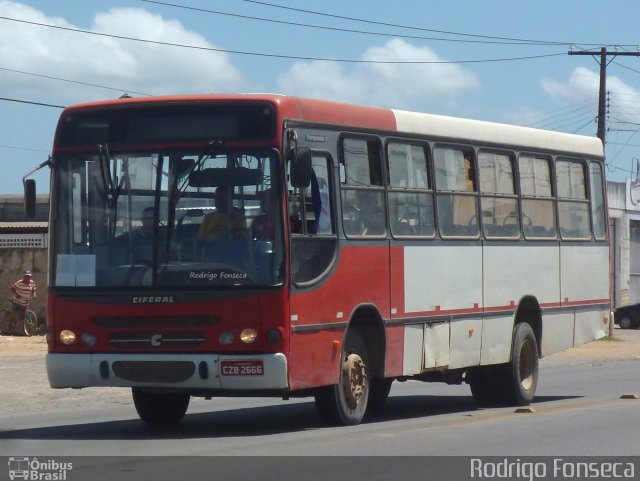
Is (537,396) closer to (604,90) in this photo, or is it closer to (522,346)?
(522,346)

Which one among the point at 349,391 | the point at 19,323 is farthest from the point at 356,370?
the point at 19,323

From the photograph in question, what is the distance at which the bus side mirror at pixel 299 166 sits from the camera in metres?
12.2

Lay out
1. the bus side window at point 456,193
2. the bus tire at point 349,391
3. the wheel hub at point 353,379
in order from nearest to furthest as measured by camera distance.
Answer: the bus tire at point 349,391, the wheel hub at point 353,379, the bus side window at point 456,193

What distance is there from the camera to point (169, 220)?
40.8ft

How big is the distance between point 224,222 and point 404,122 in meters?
3.09

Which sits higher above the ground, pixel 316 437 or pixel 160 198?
pixel 160 198

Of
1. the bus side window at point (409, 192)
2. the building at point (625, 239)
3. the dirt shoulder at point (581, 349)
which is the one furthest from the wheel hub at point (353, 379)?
the building at point (625, 239)

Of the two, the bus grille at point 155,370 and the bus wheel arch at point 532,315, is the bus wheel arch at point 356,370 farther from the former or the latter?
the bus wheel arch at point 532,315

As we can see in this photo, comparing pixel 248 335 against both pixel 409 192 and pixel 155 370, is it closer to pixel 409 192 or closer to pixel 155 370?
pixel 155 370

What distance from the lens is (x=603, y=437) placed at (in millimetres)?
12719

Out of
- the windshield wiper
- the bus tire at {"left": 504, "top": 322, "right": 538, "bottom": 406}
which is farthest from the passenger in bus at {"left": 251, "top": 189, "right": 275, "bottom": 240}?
the bus tire at {"left": 504, "top": 322, "right": 538, "bottom": 406}
